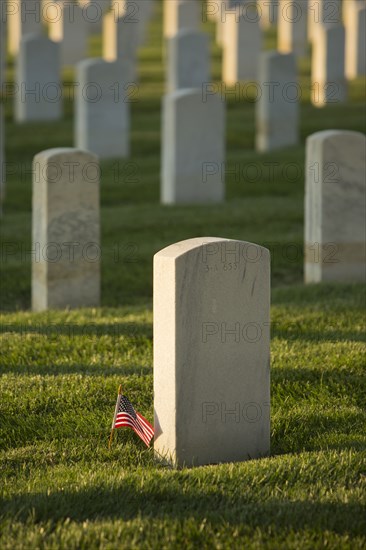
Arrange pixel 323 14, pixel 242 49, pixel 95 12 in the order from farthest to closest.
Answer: pixel 95 12 < pixel 323 14 < pixel 242 49

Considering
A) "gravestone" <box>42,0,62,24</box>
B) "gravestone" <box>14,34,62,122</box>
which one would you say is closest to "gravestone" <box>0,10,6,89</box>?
"gravestone" <box>14,34,62,122</box>

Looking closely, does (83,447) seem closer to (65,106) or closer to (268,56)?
(268,56)

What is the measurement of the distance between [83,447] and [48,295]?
3.53 m

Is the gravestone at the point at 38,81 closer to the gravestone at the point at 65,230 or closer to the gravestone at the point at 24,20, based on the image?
the gravestone at the point at 24,20

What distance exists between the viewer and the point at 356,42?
22859 mm

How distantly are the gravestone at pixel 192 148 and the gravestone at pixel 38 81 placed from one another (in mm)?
5672

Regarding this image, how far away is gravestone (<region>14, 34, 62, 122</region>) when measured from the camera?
1773 centimetres

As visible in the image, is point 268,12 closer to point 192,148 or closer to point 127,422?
point 192,148

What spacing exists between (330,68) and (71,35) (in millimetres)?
5753

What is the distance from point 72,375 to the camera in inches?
237

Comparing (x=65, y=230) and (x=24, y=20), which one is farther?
(x=24, y=20)

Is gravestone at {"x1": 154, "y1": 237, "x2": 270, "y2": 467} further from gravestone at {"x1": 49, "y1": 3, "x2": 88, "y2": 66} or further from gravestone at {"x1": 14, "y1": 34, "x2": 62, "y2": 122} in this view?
gravestone at {"x1": 49, "y1": 3, "x2": 88, "y2": 66}

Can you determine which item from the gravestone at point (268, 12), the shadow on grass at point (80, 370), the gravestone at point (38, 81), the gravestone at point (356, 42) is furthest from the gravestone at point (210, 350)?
the gravestone at point (268, 12)

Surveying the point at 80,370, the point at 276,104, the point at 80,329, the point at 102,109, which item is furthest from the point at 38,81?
the point at 80,370
